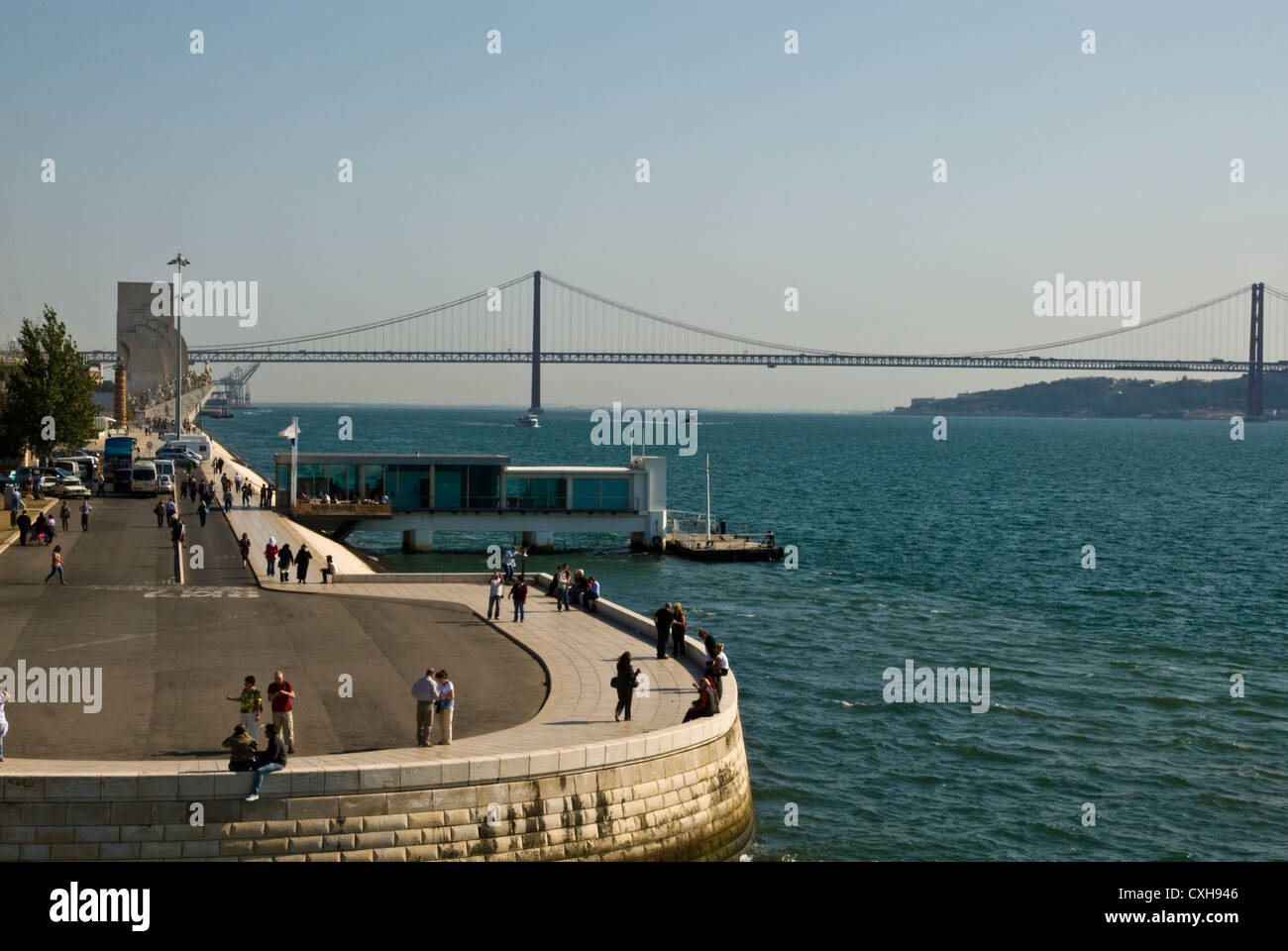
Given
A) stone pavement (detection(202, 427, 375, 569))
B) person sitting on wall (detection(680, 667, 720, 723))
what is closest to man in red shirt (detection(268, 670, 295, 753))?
person sitting on wall (detection(680, 667, 720, 723))

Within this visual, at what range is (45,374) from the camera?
73.2m

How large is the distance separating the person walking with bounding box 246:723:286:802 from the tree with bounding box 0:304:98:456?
175ft

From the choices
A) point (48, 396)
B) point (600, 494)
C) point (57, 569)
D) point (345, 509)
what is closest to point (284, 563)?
point (57, 569)

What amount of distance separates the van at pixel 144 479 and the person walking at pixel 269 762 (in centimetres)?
4555

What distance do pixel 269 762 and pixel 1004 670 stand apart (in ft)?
76.2

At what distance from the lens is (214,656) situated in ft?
88.7

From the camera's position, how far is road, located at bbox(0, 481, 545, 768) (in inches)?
828

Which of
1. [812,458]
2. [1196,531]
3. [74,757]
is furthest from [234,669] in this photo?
[812,458]

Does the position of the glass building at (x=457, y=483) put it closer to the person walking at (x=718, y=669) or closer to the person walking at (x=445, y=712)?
the person walking at (x=718, y=669)

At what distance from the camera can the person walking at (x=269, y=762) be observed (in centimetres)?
1739

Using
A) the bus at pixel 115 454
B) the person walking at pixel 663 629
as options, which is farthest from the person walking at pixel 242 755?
the bus at pixel 115 454

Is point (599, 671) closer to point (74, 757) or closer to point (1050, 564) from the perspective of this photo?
point (74, 757)

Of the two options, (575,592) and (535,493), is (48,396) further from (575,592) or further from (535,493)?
(575,592)

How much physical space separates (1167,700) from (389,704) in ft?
63.0
